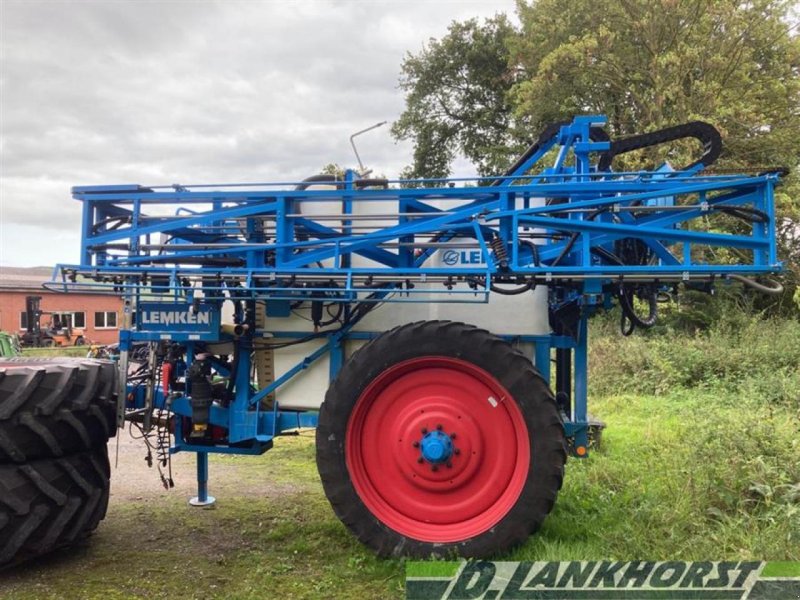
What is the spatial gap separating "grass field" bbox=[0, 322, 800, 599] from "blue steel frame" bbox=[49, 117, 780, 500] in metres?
0.69

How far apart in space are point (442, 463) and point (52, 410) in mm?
2404

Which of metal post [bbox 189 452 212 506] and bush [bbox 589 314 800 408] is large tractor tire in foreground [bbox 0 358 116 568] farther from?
bush [bbox 589 314 800 408]

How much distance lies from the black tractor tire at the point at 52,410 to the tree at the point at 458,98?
68.8 ft

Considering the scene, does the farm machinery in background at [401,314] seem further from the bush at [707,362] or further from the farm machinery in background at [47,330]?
the farm machinery in background at [47,330]

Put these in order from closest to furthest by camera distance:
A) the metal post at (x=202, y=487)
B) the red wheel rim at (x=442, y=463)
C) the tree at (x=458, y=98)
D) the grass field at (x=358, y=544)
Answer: the grass field at (x=358, y=544) → the red wheel rim at (x=442, y=463) → the metal post at (x=202, y=487) → the tree at (x=458, y=98)

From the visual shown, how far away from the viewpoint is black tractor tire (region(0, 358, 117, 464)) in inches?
151

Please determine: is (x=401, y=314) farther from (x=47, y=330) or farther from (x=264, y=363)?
(x=47, y=330)

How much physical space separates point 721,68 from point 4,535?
16156mm

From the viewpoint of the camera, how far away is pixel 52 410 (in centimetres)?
395

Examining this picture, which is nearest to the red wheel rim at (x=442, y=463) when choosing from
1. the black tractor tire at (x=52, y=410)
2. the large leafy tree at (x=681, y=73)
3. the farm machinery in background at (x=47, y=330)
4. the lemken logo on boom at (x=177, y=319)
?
the lemken logo on boom at (x=177, y=319)

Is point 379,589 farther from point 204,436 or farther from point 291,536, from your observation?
point 204,436

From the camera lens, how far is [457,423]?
4.05 metres

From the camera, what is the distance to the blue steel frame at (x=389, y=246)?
3840mm

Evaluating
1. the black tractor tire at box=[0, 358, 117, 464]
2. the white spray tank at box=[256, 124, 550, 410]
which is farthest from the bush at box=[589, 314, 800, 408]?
the black tractor tire at box=[0, 358, 117, 464]
